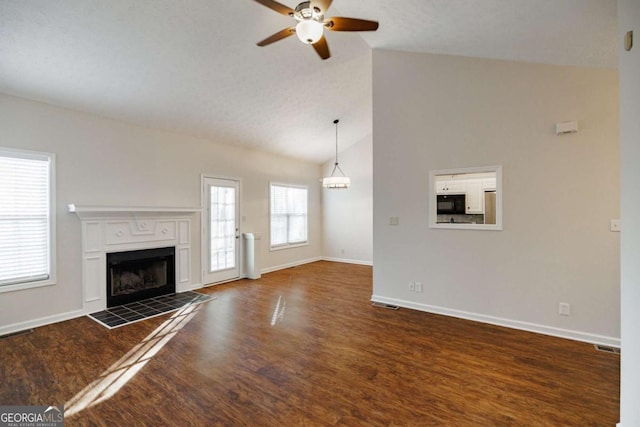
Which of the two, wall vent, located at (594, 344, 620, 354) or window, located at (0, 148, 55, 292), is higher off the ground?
window, located at (0, 148, 55, 292)

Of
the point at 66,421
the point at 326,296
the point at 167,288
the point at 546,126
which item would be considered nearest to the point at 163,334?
the point at 66,421

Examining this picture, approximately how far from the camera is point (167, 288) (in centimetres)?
484

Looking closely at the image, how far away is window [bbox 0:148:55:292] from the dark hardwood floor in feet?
2.43

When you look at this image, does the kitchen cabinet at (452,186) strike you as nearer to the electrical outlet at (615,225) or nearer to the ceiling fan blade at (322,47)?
the electrical outlet at (615,225)

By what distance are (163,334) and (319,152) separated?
549 cm

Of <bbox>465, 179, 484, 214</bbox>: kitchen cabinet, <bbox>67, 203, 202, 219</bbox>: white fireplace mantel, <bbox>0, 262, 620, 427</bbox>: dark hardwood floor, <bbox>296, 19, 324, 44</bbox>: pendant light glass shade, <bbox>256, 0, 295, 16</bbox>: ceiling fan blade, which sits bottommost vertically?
<bbox>0, 262, 620, 427</bbox>: dark hardwood floor

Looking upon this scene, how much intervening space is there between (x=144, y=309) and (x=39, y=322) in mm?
1112

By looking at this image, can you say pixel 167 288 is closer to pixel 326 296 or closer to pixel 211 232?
pixel 211 232

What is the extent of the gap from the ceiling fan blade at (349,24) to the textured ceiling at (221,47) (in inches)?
33.7

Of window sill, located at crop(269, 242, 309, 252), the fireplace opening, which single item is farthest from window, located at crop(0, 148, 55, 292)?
window sill, located at crop(269, 242, 309, 252)

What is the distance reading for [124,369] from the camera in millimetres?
2562

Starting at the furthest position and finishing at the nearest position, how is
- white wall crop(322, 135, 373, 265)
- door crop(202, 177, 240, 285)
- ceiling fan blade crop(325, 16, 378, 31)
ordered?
white wall crop(322, 135, 373, 265), door crop(202, 177, 240, 285), ceiling fan blade crop(325, 16, 378, 31)

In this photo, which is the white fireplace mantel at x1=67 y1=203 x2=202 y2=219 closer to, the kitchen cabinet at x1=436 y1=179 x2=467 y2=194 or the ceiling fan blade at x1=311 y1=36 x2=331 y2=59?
the ceiling fan blade at x1=311 y1=36 x2=331 y2=59

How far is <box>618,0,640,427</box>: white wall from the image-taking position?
147 cm
